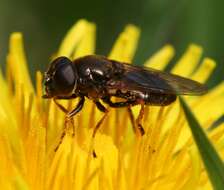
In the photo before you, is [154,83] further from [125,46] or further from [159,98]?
[125,46]

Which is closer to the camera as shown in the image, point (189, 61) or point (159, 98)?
point (159, 98)

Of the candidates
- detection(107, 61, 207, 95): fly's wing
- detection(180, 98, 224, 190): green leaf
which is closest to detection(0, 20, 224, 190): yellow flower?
detection(107, 61, 207, 95): fly's wing

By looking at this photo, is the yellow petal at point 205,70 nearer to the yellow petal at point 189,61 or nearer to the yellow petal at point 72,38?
the yellow petal at point 189,61

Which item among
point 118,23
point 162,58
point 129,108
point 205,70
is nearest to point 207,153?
point 129,108

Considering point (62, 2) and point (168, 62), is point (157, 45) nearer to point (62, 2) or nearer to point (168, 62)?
point (168, 62)

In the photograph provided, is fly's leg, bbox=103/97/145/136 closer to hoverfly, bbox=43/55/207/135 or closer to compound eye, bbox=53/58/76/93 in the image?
hoverfly, bbox=43/55/207/135

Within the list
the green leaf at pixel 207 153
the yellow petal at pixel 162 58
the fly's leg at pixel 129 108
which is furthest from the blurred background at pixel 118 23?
the green leaf at pixel 207 153

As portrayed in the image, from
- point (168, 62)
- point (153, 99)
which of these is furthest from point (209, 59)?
point (153, 99)
